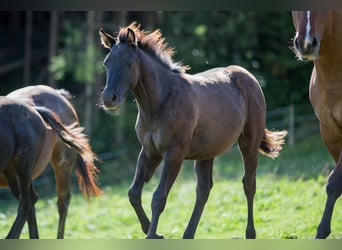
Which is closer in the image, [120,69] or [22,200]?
[120,69]

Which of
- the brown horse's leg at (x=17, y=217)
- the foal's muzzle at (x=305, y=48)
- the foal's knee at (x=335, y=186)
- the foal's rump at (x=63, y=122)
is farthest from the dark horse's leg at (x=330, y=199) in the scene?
the brown horse's leg at (x=17, y=217)

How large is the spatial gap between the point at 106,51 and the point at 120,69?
Answer: 13.8 m

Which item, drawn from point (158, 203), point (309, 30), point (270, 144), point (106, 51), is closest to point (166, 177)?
point (158, 203)

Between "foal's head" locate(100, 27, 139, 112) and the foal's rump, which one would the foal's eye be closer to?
Result: "foal's head" locate(100, 27, 139, 112)

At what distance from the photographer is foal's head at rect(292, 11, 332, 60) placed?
660cm

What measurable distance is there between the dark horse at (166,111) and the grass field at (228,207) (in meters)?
1.11

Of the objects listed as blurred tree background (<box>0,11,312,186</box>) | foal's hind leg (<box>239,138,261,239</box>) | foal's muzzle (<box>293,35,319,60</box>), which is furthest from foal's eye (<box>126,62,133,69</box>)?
blurred tree background (<box>0,11,312,186</box>)

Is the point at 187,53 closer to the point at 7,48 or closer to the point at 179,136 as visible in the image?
the point at 7,48

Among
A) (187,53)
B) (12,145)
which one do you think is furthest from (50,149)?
(187,53)

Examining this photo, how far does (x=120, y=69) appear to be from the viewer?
286 inches

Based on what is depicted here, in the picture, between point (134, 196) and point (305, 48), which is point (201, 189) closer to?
point (134, 196)

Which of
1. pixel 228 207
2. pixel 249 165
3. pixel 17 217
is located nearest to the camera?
pixel 17 217

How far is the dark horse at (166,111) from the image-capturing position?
7.32 m

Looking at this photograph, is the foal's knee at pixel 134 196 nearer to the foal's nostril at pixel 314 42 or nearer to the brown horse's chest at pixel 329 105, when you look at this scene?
the brown horse's chest at pixel 329 105
